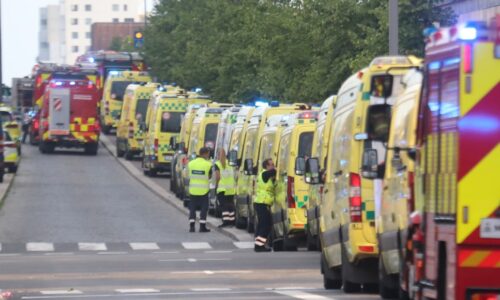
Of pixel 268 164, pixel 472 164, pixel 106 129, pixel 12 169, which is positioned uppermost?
pixel 472 164

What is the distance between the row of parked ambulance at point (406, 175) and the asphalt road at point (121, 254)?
751 mm

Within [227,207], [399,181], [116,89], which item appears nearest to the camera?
[399,181]

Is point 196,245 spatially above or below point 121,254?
below

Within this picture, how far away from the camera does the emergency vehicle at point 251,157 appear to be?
1310 inches

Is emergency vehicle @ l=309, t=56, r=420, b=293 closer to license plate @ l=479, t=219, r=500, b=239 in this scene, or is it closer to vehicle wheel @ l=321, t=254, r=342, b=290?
vehicle wheel @ l=321, t=254, r=342, b=290

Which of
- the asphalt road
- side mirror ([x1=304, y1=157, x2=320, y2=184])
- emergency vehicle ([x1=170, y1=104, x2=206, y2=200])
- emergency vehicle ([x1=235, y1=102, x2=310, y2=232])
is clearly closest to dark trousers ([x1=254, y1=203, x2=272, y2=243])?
the asphalt road

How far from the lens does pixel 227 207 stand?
36.7 meters

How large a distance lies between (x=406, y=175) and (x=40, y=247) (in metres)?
16.8

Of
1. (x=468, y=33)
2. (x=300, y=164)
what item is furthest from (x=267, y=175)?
(x=468, y=33)

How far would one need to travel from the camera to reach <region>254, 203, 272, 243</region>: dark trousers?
29875 mm

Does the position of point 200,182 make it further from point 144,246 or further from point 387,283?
point 387,283

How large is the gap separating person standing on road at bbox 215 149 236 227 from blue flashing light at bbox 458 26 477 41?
23.5 metres

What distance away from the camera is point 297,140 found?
95.2 ft

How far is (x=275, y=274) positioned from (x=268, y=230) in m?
6.41
